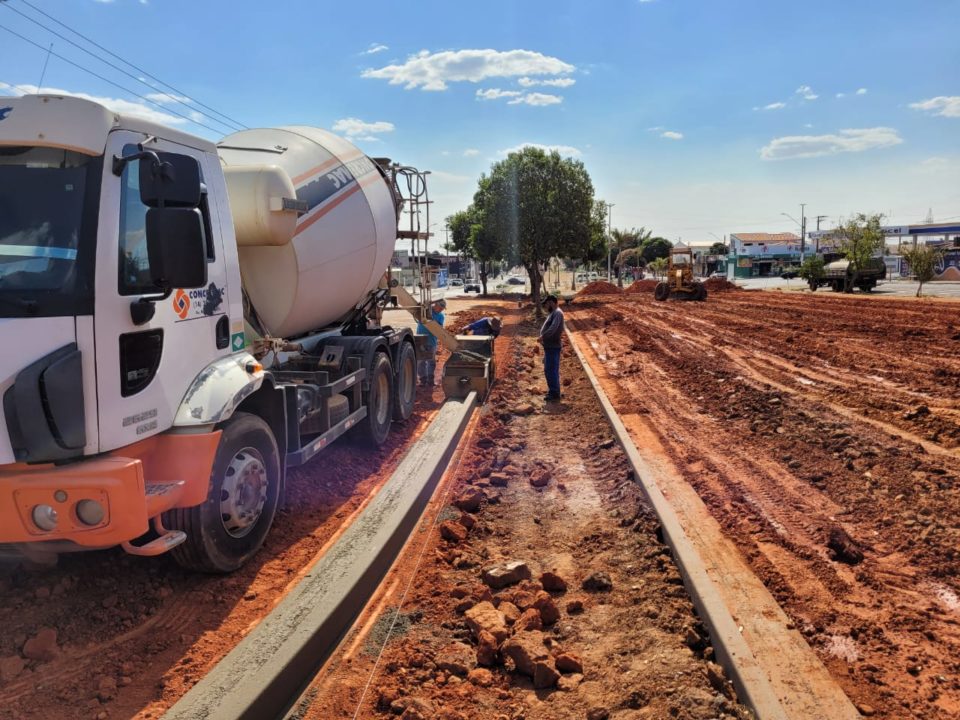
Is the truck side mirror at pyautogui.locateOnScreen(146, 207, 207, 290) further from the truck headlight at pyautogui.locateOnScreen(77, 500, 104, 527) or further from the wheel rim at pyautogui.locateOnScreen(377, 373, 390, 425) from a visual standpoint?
the wheel rim at pyautogui.locateOnScreen(377, 373, 390, 425)

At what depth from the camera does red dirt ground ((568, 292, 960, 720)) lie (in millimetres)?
4016

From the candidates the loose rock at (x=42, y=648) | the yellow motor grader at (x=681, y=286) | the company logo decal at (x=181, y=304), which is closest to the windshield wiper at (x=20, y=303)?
the company logo decal at (x=181, y=304)

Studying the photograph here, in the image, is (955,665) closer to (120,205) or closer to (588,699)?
(588,699)

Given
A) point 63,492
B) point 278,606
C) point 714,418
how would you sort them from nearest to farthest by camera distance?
point 63,492, point 278,606, point 714,418

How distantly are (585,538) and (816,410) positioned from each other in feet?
17.8

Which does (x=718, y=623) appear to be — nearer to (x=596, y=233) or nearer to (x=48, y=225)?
(x=48, y=225)

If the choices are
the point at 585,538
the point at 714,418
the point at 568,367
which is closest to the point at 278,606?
the point at 585,538

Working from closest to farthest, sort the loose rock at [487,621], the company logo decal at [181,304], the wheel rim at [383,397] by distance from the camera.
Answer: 1. the loose rock at [487,621]
2. the company logo decal at [181,304]
3. the wheel rim at [383,397]

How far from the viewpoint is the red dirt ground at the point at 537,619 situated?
3.56 m

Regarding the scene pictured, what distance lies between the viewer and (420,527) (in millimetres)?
6102

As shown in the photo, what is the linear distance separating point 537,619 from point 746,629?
1.26m

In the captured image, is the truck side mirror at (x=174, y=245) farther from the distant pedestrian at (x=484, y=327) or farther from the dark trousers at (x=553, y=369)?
the distant pedestrian at (x=484, y=327)

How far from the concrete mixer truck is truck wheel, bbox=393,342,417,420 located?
342 cm

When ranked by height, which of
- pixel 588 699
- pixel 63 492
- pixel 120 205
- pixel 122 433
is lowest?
pixel 588 699
